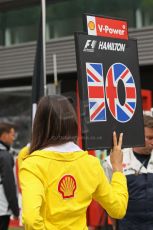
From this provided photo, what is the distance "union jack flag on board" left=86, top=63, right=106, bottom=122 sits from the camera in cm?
344

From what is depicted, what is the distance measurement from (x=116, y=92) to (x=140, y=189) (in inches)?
43.0

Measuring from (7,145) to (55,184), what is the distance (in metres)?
4.92

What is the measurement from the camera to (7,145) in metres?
7.73

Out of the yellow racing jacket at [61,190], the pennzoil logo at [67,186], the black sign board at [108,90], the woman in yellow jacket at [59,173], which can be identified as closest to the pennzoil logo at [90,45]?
the black sign board at [108,90]

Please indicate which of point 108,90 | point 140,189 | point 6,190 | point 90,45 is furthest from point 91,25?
point 6,190

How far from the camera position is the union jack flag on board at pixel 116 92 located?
3.57m

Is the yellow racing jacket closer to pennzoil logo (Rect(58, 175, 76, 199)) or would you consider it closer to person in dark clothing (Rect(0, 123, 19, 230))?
pennzoil logo (Rect(58, 175, 76, 199))

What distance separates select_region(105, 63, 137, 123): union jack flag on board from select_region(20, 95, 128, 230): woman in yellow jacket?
612mm

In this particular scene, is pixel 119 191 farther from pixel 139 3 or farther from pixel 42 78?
pixel 139 3

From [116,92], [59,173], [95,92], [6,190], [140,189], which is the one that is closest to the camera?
[59,173]

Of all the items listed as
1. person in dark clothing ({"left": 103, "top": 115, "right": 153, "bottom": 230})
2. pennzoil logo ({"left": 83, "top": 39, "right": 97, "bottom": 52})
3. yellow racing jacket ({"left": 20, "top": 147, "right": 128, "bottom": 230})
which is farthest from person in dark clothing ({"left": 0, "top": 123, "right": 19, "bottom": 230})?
yellow racing jacket ({"left": 20, "top": 147, "right": 128, "bottom": 230})

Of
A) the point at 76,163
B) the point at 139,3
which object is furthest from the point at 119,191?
the point at 139,3

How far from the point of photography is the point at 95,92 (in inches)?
137

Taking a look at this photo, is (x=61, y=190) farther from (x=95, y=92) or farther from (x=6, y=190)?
(x=6, y=190)
